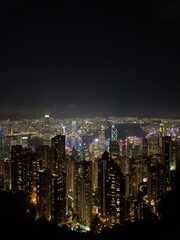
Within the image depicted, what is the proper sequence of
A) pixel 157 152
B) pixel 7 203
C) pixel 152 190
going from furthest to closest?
pixel 157 152
pixel 152 190
pixel 7 203

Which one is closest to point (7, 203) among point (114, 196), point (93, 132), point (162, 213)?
point (162, 213)

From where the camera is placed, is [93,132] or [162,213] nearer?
[162,213]

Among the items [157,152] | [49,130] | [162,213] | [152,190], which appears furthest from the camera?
[49,130]

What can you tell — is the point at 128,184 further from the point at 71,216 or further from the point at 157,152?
the point at 157,152

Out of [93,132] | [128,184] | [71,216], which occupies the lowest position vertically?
[71,216]

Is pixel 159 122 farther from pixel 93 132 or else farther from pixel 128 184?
pixel 128 184

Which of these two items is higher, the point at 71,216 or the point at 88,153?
the point at 88,153
